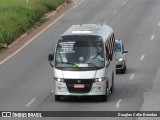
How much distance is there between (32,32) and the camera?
4834cm

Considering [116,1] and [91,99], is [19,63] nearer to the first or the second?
[91,99]

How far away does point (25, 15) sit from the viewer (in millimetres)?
50719

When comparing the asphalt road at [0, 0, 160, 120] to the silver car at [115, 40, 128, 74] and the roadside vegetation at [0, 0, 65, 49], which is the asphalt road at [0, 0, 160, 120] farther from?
the roadside vegetation at [0, 0, 65, 49]

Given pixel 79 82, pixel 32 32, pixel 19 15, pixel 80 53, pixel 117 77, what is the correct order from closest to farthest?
1. pixel 79 82
2. pixel 80 53
3. pixel 117 77
4. pixel 32 32
5. pixel 19 15

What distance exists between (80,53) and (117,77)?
→ 24.2ft

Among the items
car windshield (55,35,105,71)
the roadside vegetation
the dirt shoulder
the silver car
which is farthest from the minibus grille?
the roadside vegetation

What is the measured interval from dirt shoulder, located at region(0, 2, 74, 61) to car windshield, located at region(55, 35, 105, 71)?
488 inches

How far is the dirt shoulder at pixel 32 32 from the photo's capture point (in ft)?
135

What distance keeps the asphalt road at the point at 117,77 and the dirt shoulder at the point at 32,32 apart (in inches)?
23.1

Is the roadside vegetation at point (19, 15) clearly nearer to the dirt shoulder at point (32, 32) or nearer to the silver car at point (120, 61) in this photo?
the dirt shoulder at point (32, 32)

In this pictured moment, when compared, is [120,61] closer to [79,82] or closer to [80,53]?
[80,53]

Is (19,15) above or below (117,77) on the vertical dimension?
below

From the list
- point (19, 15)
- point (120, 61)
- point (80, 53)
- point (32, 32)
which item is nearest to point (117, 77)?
point (120, 61)

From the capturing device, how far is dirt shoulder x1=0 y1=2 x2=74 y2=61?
135ft
